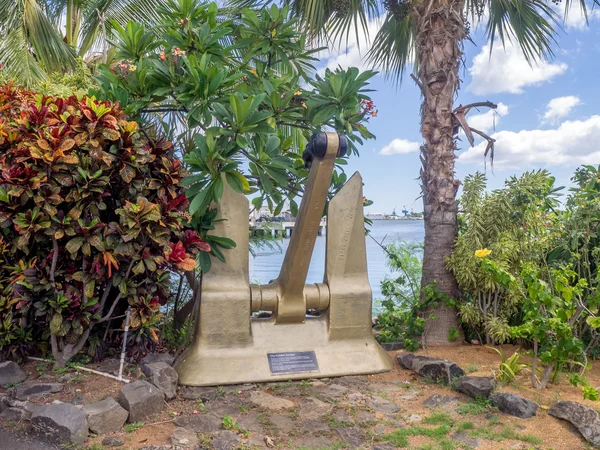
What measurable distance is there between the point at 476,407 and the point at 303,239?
1.57m

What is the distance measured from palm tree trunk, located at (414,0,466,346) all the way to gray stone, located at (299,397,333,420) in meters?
1.69

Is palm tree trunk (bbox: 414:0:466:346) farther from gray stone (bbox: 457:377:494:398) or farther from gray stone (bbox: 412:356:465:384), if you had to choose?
gray stone (bbox: 457:377:494:398)

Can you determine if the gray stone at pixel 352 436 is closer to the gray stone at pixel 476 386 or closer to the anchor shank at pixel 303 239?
the gray stone at pixel 476 386

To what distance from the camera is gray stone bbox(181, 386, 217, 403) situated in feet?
11.2

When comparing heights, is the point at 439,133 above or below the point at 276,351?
above

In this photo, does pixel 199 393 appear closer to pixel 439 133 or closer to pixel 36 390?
pixel 36 390

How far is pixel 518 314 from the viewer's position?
4656 mm

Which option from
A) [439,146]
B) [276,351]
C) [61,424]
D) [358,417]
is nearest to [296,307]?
[276,351]

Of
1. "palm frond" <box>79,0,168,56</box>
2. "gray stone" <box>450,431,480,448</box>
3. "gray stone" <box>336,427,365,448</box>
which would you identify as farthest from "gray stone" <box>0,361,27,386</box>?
"palm frond" <box>79,0,168,56</box>

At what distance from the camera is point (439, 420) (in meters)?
3.11

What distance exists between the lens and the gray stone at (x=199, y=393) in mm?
3420

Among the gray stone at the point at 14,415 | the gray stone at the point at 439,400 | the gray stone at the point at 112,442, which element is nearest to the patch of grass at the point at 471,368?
the gray stone at the point at 439,400

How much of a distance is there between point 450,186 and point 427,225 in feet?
1.37

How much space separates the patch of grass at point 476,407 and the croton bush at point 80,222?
6.35 ft
